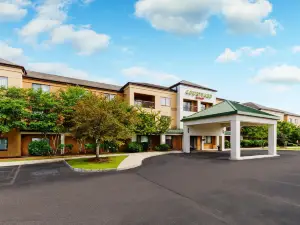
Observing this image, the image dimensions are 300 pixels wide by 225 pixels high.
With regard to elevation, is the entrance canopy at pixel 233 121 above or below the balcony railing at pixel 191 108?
below

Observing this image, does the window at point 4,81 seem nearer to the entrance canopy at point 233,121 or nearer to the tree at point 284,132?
the entrance canopy at point 233,121

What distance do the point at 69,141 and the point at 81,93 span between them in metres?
7.19

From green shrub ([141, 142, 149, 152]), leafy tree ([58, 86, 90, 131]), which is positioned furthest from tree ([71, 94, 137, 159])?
green shrub ([141, 142, 149, 152])

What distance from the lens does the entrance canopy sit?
17516 millimetres

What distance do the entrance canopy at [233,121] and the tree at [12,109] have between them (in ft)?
63.8

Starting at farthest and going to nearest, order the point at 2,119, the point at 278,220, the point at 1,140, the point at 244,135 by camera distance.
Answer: the point at 244,135 < the point at 1,140 < the point at 2,119 < the point at 278,220

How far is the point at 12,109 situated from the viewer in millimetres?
17656

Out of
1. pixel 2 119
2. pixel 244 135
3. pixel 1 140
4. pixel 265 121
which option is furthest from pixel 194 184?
pixel 244 135

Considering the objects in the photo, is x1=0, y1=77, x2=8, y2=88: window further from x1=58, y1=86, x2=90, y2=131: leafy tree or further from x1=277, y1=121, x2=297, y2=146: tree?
x1=277, y1=121, x2=297, y2=146: tree

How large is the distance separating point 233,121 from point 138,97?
1644cm

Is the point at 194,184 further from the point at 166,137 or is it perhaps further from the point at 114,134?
the point at 166,137

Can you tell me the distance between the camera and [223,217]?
502 cm

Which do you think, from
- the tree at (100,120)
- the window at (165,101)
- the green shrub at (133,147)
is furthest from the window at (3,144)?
the window at (165,101)

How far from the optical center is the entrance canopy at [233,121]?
17.5m
